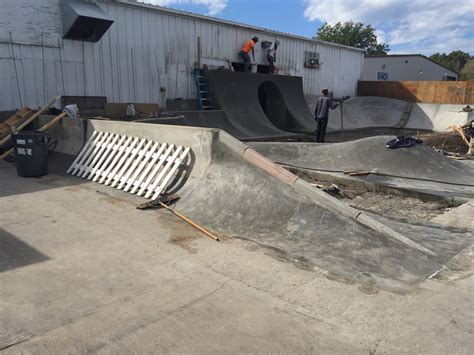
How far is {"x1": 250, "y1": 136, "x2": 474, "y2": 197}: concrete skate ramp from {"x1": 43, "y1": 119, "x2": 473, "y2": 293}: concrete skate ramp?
256 cm

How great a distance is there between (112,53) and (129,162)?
8.10m

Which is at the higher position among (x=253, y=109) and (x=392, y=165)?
(x=253, y=109)

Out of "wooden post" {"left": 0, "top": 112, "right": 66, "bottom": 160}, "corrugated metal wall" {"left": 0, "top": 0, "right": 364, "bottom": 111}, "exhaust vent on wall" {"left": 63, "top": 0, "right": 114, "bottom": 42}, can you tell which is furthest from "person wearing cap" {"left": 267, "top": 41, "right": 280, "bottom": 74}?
"wooden post" {"left": 0, "top": 112, "right": 66, "bottom": 160}

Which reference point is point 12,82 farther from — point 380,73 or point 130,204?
point 380,73

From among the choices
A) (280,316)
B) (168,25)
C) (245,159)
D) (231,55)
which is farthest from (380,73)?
(280,316)

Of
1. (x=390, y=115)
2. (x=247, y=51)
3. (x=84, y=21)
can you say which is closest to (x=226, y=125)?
(x=247, y=51)

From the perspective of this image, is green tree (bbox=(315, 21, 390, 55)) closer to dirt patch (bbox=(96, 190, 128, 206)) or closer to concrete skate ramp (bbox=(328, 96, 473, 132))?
concrete skate ramp (bbox=(328, 96, 473, 132))

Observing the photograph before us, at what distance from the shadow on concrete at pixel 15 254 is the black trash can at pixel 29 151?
12.0 ft

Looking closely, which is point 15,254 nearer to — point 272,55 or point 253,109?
point 253,109

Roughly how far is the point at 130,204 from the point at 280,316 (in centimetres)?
377

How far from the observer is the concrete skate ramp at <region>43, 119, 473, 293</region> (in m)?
4.08

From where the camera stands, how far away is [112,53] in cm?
1373

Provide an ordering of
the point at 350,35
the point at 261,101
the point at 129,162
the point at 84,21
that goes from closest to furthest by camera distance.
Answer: the point at 129,162 < the point at 84,21 < the point at 261,101 < the point at 350,35

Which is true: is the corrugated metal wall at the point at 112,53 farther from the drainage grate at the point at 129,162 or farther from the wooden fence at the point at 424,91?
the wooden fence at the point at 424,91
